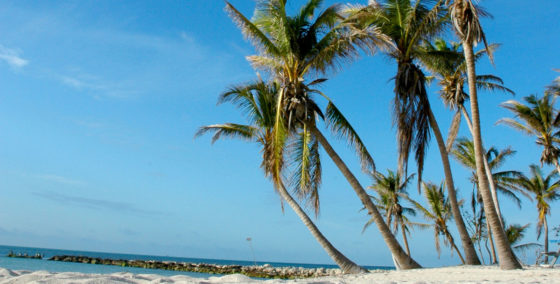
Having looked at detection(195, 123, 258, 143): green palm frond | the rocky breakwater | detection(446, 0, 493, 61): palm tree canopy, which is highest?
detection(446, 0, 493, 61): palm tree canopy

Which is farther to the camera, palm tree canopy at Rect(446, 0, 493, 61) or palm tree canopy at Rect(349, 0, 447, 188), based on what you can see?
palm tree canopy at Rect(349, 0, 447, 188)

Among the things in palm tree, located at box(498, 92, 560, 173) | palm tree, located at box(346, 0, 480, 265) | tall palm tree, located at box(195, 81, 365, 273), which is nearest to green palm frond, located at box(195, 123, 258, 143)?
tall palm tree, located at box(195, 81, 365, 273)

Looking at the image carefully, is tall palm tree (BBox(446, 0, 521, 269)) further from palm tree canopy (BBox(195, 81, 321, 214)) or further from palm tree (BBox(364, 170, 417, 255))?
palm tree (BBox(364, 170, 417, 255))

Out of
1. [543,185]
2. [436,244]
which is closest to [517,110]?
[543,185]

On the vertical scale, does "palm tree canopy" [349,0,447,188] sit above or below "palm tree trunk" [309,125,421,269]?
above

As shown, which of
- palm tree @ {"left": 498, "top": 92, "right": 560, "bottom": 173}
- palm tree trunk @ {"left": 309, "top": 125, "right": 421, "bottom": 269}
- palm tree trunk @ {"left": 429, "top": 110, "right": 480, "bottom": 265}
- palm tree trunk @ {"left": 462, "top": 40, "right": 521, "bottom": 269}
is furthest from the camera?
palm tree @ {"left": 498, "top": 92, "right": 560, "bottom": 173}

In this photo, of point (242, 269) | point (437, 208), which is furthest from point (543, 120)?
point (242, 269)

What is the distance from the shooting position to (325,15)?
39.2 feet

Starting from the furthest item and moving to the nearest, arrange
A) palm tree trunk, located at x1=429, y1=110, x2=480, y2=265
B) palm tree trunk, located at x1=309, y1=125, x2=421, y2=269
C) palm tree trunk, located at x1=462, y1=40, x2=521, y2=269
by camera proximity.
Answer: palm tree trunk, located at x1=429, y1=110, x2=480, y2=265, palm tree trunk, located at x1=309, y1=125, x2=421, y2=269, palm tree trunk, located at x1=462, y1=40, x2=521, y2=269

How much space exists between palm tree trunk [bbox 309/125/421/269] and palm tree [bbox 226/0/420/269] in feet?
0.08

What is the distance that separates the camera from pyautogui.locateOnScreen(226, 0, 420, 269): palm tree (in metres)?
11.1

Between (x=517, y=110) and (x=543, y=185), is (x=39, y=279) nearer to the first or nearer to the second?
(x=517, y=110)

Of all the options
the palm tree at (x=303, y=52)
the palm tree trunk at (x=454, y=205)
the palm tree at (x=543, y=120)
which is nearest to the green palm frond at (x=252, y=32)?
the palm tree at (x=303, y=52)

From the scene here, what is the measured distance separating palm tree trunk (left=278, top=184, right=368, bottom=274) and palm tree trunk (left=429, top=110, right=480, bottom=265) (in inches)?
114
